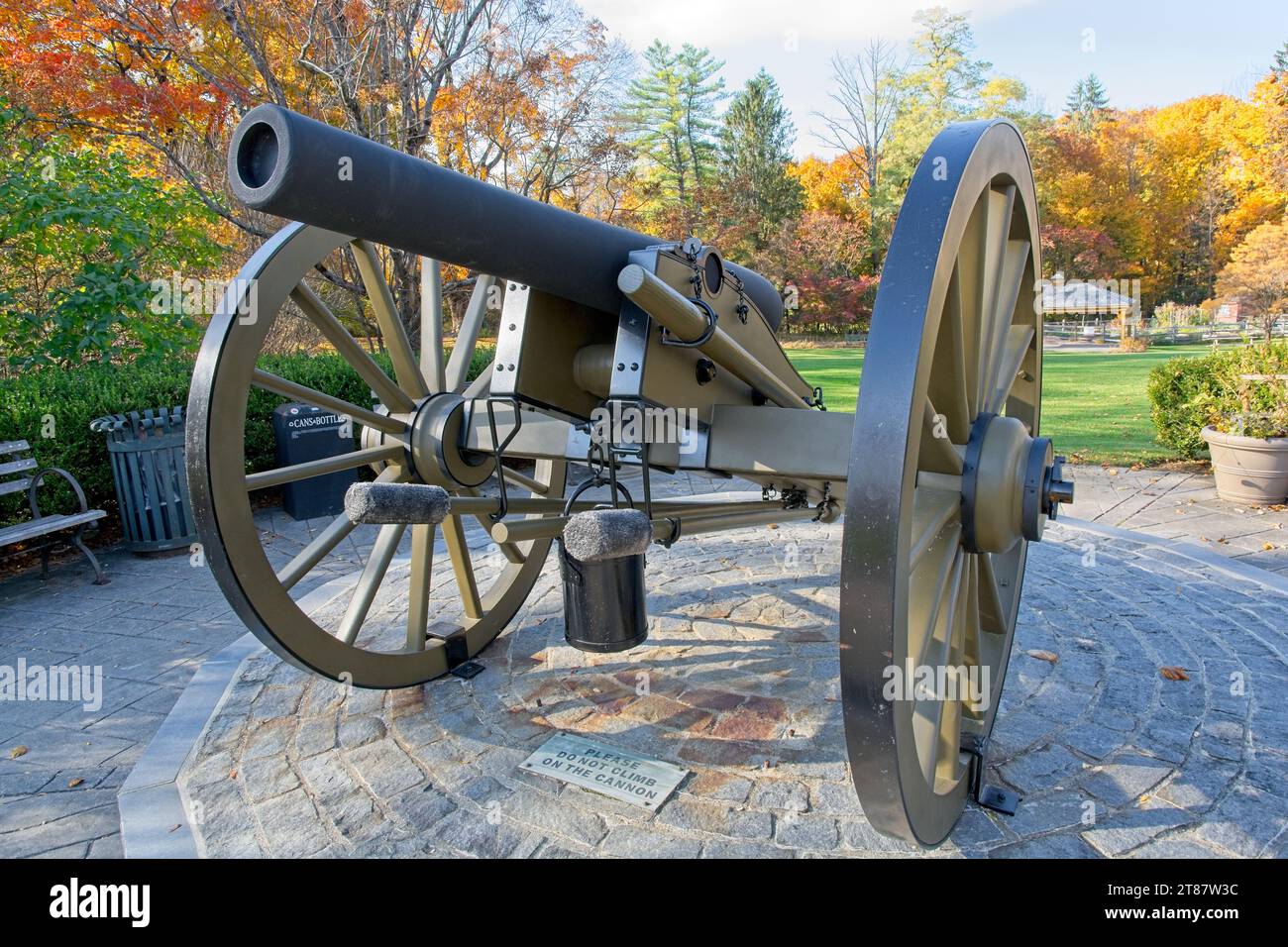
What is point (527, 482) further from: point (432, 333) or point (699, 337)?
point (699, 337)

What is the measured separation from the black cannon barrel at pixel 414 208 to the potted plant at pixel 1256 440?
20.1 feet

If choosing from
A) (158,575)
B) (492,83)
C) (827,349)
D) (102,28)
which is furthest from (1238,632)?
(827,349)

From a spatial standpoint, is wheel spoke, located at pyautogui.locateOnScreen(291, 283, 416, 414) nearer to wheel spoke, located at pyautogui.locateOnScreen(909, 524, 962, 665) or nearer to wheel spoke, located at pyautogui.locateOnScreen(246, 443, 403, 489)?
wheel spoke, located at pyautogui.locateOnScreen(246, 443, 403, 489)

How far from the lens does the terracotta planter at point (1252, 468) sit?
6.46 m

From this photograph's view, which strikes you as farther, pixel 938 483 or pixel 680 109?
pixel 680 109

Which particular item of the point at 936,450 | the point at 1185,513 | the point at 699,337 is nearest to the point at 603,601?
the point at 699,337

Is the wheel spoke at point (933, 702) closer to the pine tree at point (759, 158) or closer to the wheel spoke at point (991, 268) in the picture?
the wheel spoke at point (991, 268)

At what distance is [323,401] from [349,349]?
255 millimetres

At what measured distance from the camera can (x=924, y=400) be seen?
1.78m

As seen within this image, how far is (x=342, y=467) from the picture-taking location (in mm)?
3367

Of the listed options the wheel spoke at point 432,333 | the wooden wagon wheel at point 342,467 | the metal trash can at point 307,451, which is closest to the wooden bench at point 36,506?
the metal trash can at point 307,451

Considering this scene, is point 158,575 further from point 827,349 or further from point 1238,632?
point 827,349
